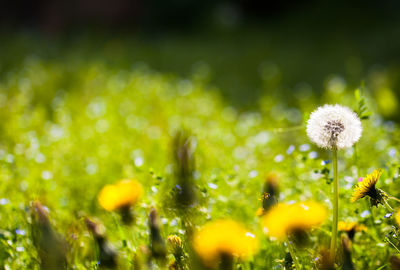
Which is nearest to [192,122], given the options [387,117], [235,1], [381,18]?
[387,117]

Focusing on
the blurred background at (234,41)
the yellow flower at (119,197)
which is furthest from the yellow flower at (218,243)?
the blurred background at (234,41)

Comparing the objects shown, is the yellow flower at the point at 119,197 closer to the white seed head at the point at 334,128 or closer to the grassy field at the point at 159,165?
the grassy field at the point at 159,165

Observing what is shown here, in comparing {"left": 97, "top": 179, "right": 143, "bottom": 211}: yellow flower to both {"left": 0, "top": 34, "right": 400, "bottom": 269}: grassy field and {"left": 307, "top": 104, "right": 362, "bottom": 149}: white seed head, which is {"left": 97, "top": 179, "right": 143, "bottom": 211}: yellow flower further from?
{"left": 307, "top": 104, "right": 362, "bottom": 149}: white seed head

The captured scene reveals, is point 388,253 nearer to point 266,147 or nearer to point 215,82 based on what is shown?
point 266,147

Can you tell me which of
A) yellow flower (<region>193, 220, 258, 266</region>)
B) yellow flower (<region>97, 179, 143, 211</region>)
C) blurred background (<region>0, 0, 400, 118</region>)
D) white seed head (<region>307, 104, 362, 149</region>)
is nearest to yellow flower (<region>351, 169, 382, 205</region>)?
white seed head (<region>307, 104, 362, 149</region>)

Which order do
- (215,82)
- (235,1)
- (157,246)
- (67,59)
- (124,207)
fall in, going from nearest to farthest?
(157,246) → (124,207) → (215,82) → (67,59) → (235,1)

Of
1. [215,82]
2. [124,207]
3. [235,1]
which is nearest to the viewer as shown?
[124,207]
